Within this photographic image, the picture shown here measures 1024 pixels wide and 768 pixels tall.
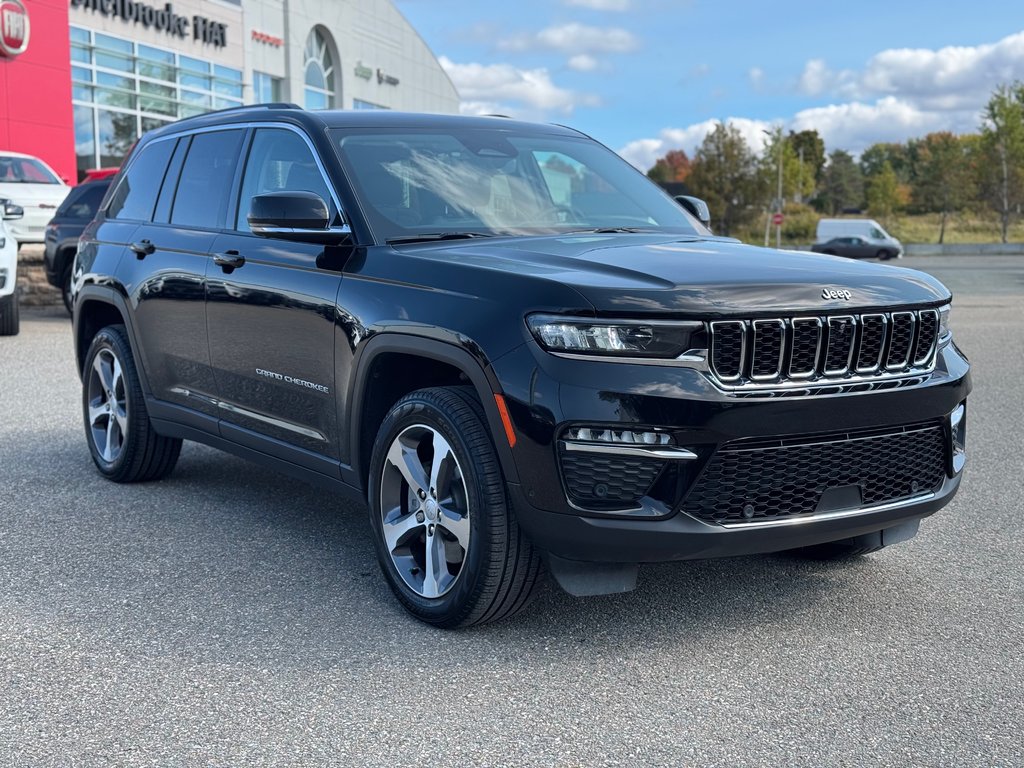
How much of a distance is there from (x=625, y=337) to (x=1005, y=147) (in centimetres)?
6959

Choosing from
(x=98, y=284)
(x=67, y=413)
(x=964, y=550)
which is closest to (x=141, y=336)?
(x=98, y=284)

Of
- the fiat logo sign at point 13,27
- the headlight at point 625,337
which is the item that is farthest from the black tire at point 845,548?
the fiat logo sign at point 13,27

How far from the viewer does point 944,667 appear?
3.77 metres

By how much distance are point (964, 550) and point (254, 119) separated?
366 centimetres

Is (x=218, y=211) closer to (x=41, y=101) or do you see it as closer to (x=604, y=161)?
(x=604, y=161)

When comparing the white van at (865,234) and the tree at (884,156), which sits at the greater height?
the tree at (884,156)

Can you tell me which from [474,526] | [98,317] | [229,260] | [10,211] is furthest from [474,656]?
[10,211]

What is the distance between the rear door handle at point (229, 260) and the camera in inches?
203

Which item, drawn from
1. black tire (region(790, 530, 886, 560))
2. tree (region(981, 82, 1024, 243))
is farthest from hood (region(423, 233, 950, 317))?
tree (region(981, 82, 1024, 243))

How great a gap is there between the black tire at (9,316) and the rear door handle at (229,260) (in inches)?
378

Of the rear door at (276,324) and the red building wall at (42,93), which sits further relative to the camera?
the red building wall at (42,93)

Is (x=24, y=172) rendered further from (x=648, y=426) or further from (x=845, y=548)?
(x=648, y=426)

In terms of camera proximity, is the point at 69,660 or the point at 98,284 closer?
the point at 69,660

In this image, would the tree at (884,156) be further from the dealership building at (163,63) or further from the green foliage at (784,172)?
the dealership building at (163,63)
